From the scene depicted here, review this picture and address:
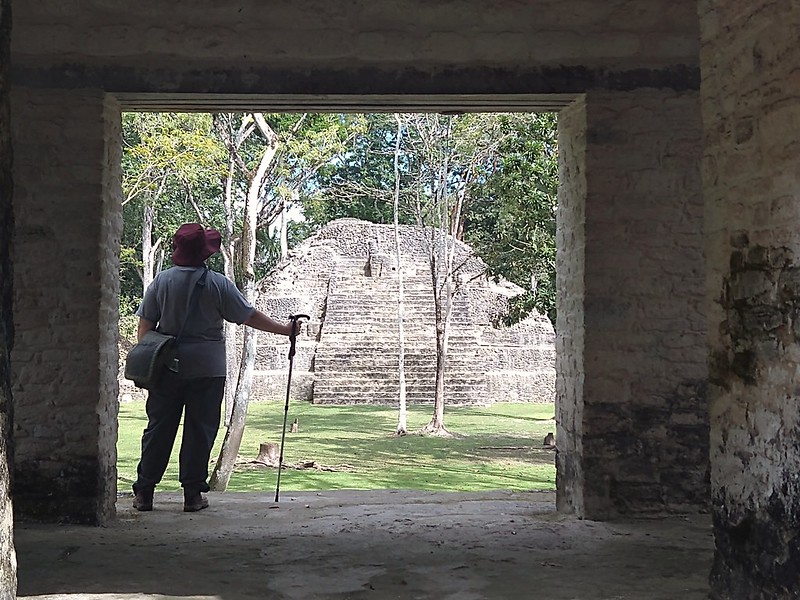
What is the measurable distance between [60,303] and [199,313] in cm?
75

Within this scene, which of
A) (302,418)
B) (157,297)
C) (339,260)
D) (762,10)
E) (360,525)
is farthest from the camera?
(339,260)

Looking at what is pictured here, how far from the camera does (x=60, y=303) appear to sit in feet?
16.8

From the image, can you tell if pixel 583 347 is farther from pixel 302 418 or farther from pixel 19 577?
pixel 302 418

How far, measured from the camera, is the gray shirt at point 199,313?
17.6ft

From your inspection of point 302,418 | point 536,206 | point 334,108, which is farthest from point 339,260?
point 334,108

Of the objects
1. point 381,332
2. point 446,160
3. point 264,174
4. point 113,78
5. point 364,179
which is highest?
point 364,179

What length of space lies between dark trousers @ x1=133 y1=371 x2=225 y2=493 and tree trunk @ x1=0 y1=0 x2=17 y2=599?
237 cm

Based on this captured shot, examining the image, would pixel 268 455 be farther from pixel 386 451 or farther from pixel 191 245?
pixel 191 245

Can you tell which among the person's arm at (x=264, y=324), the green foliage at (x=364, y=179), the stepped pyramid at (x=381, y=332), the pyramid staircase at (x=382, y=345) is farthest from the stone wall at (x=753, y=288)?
the pyramid staircase at (x=382, y=345)

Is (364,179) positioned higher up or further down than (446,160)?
higher up

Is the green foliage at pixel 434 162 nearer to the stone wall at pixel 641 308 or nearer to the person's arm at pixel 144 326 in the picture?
the stone wall at pixel 641 308

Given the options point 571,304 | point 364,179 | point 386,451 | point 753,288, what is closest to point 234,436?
point 386,451

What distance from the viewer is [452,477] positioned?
11.2 m

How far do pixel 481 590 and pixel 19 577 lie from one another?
1.86 metres
